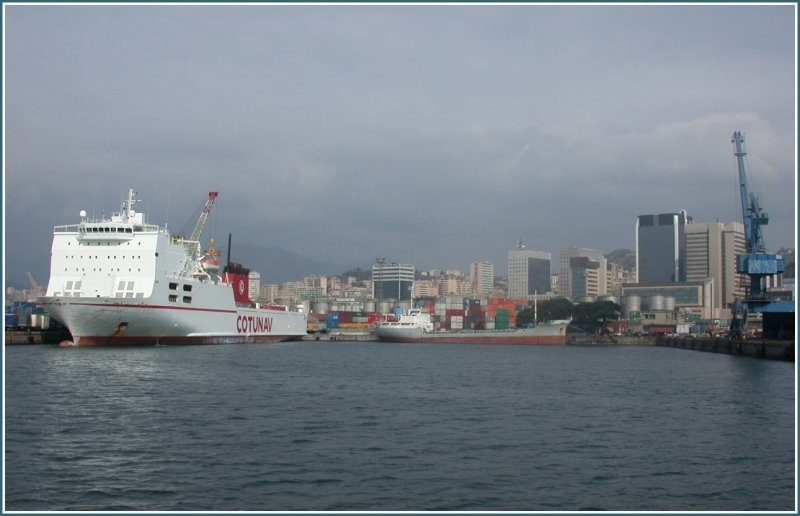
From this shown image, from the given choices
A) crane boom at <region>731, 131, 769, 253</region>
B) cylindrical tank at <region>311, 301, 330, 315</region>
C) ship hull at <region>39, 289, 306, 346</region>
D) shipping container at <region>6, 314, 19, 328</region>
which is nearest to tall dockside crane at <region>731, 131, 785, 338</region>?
crane boom at <region>731, 131, 769, 253</region>

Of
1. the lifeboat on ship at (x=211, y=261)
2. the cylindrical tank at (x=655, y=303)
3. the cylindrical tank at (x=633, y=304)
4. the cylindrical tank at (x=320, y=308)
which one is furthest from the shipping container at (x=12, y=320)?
the cylindrical tank at (x=655, y=303)

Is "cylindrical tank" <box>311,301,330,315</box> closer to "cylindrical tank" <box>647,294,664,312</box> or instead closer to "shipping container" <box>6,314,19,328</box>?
"cylindrical tank" <box>647,294,664,312</box>

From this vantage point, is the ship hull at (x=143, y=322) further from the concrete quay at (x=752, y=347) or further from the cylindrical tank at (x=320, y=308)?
the cylindrical tank at (x=320, y=308)

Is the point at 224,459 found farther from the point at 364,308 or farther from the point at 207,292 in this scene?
the point at 364,308

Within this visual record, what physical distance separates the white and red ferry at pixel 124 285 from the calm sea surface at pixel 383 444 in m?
12.0

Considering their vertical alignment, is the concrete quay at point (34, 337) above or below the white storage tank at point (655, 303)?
below

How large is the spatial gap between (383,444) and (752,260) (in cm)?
4609

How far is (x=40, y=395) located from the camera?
22.2m

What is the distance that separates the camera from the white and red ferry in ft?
133

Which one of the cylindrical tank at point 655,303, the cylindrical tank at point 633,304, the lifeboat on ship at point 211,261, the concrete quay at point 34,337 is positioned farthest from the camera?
the cylindrical tank at point 655,303

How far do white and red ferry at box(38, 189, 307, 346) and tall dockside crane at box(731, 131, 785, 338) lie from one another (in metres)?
37.2

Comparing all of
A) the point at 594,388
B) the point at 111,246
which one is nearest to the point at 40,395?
the point at 594,388

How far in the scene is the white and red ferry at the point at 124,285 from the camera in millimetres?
40691

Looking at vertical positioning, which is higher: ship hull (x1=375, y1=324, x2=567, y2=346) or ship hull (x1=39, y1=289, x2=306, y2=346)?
ship hull (x1=39, y1=289, x2=306, y2=346)
